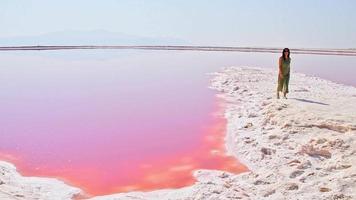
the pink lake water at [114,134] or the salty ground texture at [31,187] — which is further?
the pink lake water at [114,134]

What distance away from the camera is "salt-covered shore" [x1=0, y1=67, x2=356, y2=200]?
641 cm

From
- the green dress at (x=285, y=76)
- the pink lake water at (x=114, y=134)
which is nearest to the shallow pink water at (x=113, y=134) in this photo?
the pink lake water at (x=114, y=134)

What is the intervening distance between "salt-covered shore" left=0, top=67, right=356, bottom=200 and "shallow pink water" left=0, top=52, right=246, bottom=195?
40 centimetres

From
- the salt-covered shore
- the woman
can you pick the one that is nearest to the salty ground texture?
the salt-covered shore

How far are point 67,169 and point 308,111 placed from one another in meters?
5.32

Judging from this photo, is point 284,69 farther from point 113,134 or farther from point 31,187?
point 31,187

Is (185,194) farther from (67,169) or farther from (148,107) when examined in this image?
(148,107)

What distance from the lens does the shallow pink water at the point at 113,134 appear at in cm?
796

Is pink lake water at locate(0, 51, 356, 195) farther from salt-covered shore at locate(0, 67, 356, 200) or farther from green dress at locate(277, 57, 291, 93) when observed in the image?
green dress at locate(277, 57, 291, 93)

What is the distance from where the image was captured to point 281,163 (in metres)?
7.68

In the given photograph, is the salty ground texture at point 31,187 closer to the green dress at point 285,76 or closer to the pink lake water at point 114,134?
the pink lake water at point 114,134

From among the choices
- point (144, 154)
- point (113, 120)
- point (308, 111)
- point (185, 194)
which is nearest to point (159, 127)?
point (113, 120)

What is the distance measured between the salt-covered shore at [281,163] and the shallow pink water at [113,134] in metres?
0.40

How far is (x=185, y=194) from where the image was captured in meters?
6.72
